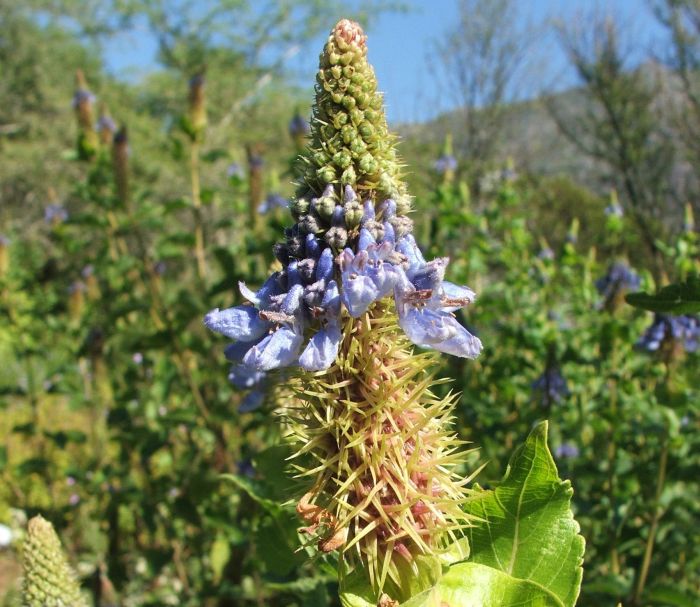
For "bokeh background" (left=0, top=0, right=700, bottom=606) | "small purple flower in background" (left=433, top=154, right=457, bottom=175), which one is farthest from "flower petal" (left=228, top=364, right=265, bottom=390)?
"small purple flower in background" (left=433, top=154, right=457, bottom=175)

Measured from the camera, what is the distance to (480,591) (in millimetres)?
1132

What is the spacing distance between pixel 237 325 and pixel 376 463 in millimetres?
424

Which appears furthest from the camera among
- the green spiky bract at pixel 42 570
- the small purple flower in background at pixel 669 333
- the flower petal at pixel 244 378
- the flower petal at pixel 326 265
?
the small purple flower in background at pixel 669 333

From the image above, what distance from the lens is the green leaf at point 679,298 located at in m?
1.47

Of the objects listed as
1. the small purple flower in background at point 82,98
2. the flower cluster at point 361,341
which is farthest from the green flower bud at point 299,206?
the small purple flower in background at point 82,98

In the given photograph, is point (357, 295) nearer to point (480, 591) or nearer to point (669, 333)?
point (480, 591)

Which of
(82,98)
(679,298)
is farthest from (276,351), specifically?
(82,98)

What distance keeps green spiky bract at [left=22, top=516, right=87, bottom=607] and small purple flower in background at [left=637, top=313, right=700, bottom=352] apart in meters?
3.15

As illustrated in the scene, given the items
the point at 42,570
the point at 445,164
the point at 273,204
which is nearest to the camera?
the point at 42,570

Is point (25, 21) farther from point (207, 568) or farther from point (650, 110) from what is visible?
point (207, 568)

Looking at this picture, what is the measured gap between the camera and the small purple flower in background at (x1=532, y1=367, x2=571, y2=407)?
12.7 feet

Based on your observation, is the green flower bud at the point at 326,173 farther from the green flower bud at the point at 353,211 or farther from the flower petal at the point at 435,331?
the flower petal at the point at 435,331

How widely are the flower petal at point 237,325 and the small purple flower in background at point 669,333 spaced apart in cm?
297

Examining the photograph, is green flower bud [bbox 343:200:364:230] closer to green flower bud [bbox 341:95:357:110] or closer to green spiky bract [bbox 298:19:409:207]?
green spiky bract [bbox 298:19:409:207]
